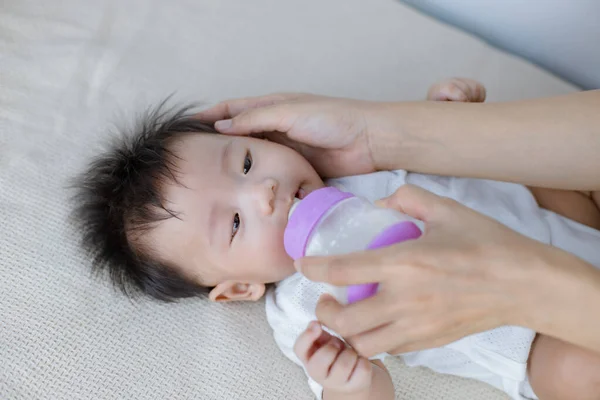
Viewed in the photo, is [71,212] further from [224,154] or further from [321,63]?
[321,63]

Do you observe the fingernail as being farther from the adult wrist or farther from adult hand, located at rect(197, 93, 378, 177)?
the adult wrist

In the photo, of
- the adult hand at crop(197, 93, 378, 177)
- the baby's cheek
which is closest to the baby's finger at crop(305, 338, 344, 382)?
the baby's cheek

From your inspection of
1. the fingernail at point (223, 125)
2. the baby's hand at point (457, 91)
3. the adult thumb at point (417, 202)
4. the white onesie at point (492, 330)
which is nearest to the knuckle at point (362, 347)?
the adult thumb at point (417, 202)

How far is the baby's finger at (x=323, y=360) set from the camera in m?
0.95

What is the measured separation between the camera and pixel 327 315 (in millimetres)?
831

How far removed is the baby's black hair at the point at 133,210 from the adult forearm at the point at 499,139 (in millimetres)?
388

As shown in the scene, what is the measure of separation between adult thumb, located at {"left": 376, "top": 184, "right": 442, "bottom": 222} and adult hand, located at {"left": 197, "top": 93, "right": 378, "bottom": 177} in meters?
0.43

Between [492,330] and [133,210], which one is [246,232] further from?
[492,330]

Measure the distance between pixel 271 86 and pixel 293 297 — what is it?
0.60 m

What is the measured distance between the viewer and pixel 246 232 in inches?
44.2

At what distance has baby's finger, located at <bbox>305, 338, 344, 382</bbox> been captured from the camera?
946 millimetres

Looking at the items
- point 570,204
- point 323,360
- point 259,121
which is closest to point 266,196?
point 259,121

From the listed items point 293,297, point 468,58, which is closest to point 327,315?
point 293,297

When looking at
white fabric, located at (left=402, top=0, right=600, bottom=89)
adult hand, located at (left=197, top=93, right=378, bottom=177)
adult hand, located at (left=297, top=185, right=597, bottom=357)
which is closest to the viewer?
adult hand, located at (left=297, top=185, right=597, bottom=357)
